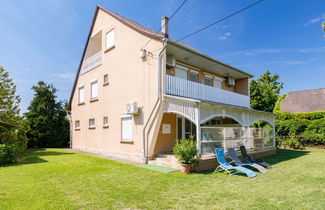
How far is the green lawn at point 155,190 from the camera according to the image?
528cm

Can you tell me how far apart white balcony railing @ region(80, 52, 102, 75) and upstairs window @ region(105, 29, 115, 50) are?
4.56 ft

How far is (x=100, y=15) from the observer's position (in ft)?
54.9

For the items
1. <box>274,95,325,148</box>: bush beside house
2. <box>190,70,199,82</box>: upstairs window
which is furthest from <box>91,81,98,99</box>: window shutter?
<box>274,95,325,148</box>: bush beside house

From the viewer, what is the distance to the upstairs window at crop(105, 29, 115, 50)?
49.2 ft

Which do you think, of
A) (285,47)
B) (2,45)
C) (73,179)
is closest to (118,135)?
(73,179)

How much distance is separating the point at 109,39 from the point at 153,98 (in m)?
7.20

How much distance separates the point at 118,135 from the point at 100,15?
10.3 meters

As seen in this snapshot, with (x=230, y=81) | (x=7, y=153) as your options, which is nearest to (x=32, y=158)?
(x=7, y=153)

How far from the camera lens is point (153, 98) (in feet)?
37.4

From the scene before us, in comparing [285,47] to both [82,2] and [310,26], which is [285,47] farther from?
[82,2]

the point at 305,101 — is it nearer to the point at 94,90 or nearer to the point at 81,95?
the point at 94,90

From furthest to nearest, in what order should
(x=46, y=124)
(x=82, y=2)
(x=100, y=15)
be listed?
(x=46, y=124) < (x=100, y=15) < (x=82, y=2)

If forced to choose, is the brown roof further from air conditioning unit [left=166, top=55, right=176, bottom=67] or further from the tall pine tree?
the tall pine tree

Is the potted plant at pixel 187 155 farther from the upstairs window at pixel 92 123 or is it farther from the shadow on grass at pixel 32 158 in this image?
the upstairs window at pixel 92 123
